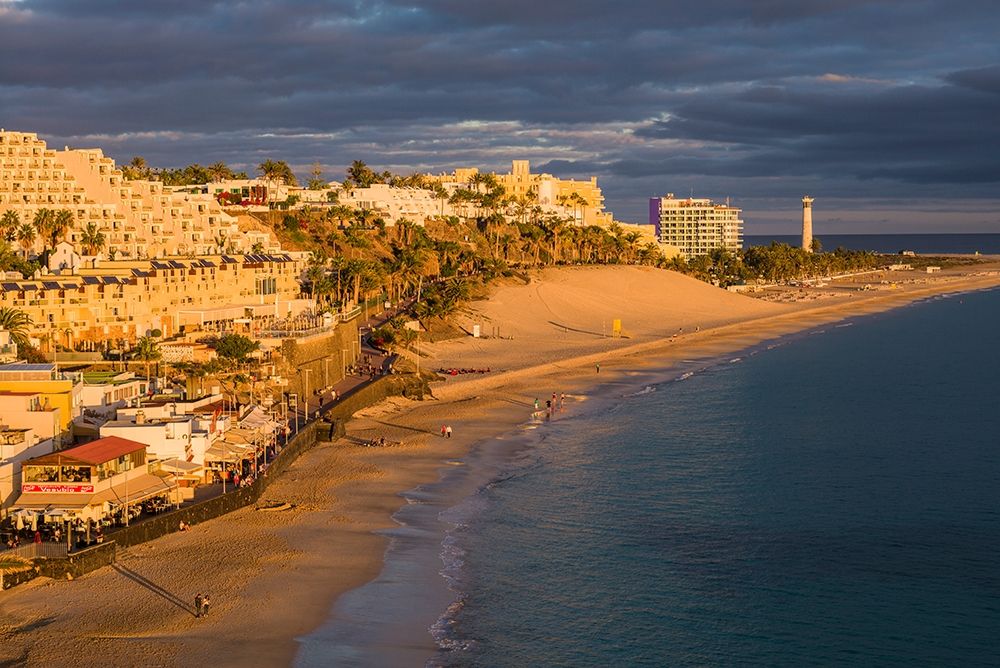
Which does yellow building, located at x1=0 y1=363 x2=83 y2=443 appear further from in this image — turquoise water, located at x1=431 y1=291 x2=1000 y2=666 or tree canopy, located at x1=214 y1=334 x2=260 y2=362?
turquoise water, located at x1=431 y1=291 x2=1000 y2=666

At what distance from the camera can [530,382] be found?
310 feet

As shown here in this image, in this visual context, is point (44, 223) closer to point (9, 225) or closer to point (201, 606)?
point (9, 225)

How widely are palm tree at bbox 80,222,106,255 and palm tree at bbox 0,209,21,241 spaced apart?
6.42 meters

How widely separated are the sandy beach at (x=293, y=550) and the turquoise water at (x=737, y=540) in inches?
181

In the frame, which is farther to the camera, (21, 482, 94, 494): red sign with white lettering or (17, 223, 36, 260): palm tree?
(17, 223, 36, 260): palm tree

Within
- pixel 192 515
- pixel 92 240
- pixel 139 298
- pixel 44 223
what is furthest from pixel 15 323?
pixel 192 515

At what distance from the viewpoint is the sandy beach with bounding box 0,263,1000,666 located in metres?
34.9

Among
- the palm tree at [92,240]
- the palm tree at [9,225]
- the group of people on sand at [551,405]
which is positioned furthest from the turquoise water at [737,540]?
the palm tree at [9,225]

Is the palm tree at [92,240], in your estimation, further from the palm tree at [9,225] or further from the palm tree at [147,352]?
the palm tree at [147,352]

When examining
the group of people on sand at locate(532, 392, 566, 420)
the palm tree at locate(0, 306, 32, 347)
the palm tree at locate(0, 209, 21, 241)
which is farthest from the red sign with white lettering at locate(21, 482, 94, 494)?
the palm tree at locate(0, 209, 21, 241)

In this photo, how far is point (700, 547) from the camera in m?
46.6

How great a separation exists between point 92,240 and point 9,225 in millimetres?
10041

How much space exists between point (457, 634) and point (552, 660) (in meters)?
3.47

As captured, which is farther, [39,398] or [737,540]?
[39,398]
